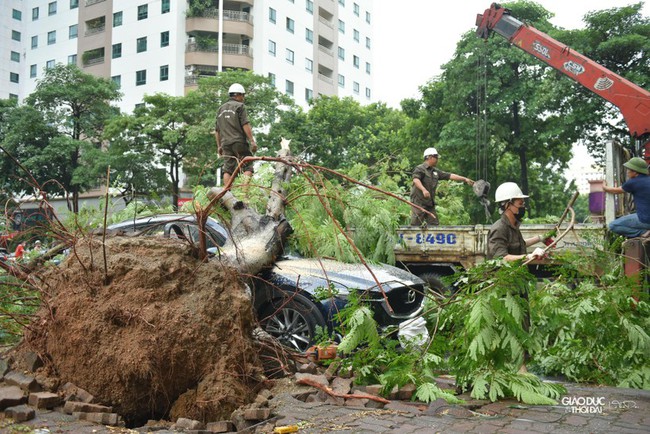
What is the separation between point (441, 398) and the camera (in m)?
5.25

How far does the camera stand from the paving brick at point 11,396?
4.67 m

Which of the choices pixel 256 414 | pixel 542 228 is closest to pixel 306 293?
pixel 256 414

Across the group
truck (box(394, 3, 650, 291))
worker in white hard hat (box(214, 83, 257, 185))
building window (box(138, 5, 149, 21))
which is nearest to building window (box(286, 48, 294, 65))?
building window (box(138, 5, 149, 21))

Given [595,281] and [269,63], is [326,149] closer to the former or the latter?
[269,63]

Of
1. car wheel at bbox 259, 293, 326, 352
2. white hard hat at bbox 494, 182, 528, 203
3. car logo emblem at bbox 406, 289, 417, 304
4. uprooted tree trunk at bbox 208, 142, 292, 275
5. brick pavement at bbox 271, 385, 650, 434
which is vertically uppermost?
white hard hat at bbox 494, 182, 528, 203

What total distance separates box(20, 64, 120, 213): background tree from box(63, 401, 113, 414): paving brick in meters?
35.7

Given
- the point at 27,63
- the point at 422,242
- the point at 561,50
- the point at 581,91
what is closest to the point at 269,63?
the point at 27,63

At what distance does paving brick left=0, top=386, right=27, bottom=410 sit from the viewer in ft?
15.3

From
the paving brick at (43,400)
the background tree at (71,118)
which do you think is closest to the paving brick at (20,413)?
the paving brick at (43,400)

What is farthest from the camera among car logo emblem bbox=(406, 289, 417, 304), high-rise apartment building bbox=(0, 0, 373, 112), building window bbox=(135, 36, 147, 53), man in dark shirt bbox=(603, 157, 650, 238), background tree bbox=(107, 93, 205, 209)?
building window bbox=(135, 36, 147, 53)

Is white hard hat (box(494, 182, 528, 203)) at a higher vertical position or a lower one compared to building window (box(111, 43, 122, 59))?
lower

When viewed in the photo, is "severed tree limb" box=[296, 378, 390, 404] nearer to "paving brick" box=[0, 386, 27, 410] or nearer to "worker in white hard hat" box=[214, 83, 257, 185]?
"paving brick" box=[0, 386, 27, 410]

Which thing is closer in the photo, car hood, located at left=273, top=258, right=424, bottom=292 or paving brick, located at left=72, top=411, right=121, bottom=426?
paving brick, located at left=72, top=411, right=121, bottom=426

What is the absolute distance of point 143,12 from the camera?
176 feet
